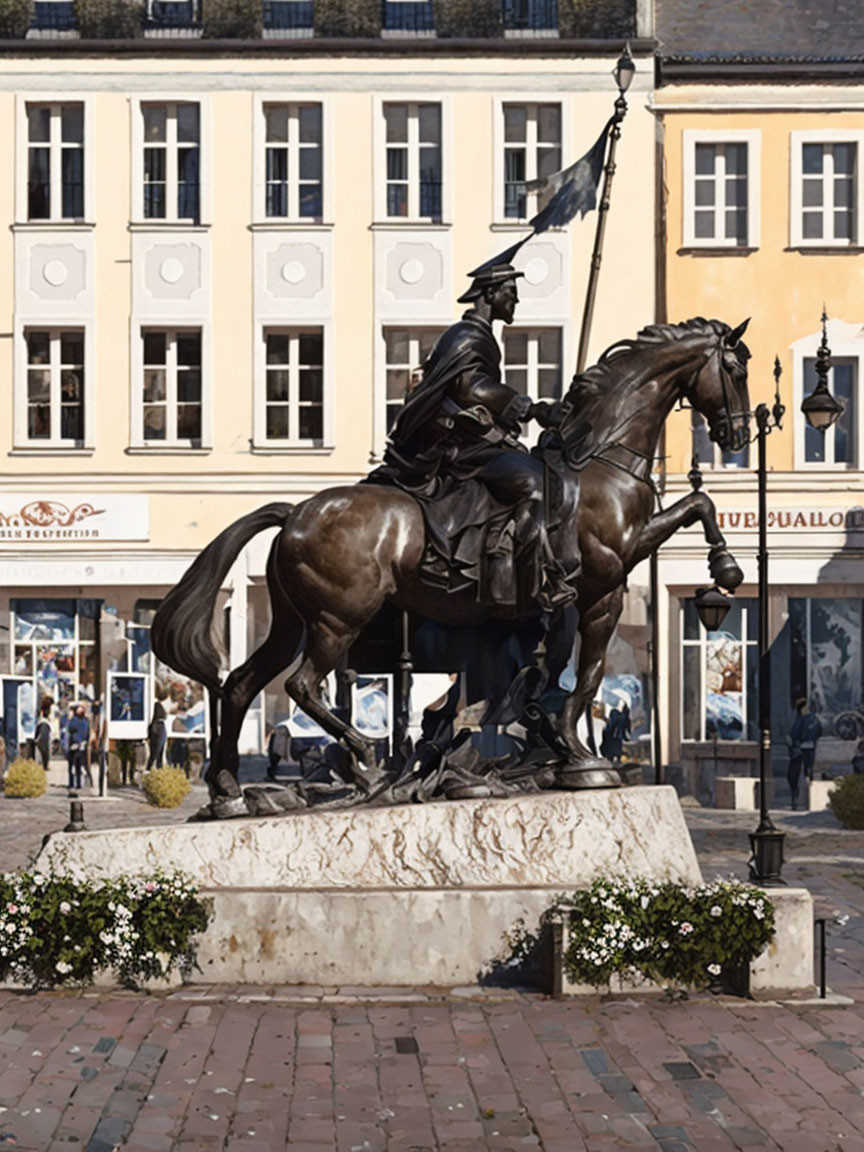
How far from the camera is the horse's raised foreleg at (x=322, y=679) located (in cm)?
1171

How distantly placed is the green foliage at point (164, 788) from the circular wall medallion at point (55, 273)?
35.2 ft

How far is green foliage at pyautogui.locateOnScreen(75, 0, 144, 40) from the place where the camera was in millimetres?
34531

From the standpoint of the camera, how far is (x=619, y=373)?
40.5ft

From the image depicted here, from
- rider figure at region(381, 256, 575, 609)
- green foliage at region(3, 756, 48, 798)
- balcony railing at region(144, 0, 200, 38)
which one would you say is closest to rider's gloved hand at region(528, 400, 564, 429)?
rider figure at region(381, 256, 575, 609)

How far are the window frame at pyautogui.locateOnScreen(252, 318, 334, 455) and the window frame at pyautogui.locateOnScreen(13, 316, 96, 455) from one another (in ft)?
8.96

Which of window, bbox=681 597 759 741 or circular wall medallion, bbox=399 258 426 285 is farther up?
circular wall medallion, bbox=399 258 426 285

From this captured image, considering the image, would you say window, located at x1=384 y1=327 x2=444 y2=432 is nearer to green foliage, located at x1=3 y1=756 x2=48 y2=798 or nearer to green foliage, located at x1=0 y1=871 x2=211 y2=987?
green foliage, located at x1=3 y1=756 x2=48 y2=798

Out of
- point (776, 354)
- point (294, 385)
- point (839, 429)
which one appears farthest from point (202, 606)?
point (839, 429)

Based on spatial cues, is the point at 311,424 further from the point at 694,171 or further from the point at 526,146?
the point at 694,171

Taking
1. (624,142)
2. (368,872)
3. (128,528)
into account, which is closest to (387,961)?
(368,872)

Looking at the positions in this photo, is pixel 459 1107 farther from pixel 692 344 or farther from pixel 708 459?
pixel 708 459

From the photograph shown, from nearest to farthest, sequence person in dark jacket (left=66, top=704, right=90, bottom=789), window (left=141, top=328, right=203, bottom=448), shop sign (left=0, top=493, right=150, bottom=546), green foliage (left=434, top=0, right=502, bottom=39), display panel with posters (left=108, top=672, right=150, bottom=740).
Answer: person in dark jacket (left=66, top=704, right=90, bottom=789)
display panel with posters (left=108, top=672, right=150, bottom=740)
shop sign (left=0, top=493, right=150, bottom=546)
window (left=141, top=328, right=203, bottom=448)
green foliage (left=434, top=0, right=502, bottom=39)

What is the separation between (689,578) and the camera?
34.6 metres

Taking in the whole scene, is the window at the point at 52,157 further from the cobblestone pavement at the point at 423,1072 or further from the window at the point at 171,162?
the cobblestone pavement at the point at 423,1072
